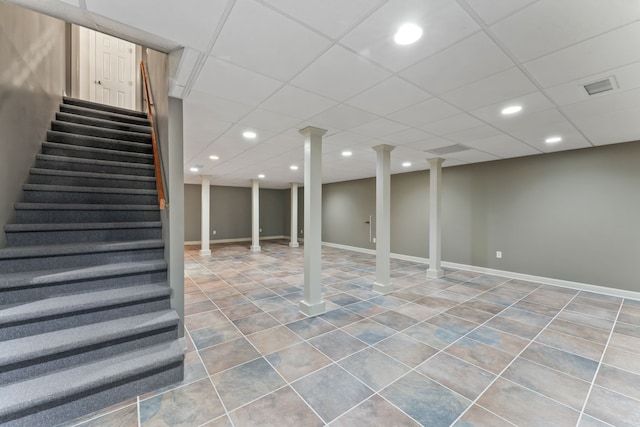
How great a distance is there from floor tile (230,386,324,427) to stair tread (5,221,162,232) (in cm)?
213

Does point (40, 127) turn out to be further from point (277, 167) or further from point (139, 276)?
point (277, 167)

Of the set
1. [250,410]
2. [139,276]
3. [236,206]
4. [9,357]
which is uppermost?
[236,206]

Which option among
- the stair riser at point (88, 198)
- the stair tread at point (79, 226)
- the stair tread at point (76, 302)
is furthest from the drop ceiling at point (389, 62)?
the stair tread at point (76, 302)

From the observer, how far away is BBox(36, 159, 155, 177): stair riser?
3021 mm

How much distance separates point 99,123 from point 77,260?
274cm

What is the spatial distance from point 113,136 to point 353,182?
6716mm

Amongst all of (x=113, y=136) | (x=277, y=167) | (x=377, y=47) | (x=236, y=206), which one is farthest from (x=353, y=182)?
(x=377, y=47)

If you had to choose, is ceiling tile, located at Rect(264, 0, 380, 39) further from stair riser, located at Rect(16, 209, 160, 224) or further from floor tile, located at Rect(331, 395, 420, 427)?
stair riser, located at Rect(16, 209, 160, 224)

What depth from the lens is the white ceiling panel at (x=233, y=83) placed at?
209 centimetres

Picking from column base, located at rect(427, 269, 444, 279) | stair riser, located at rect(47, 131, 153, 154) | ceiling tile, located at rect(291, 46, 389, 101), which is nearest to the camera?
ceiling tile, located at rect(291, 46, 389, 101)

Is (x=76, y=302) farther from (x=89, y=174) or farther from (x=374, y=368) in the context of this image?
(x=374, y=368)

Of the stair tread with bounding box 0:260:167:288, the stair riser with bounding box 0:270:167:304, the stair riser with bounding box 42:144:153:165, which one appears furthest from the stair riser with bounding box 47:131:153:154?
the stair riser with bounding box 0:270:167:304

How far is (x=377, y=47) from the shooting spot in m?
1.79

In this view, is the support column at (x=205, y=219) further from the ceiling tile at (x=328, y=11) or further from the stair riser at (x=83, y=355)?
the ceiling tile at (x=328, y=11)
